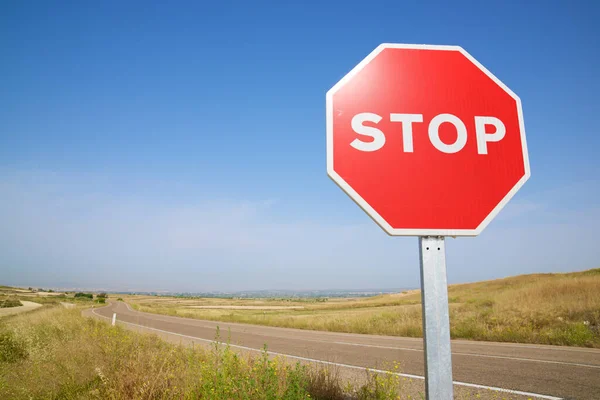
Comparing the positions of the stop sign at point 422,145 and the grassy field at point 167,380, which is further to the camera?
the grassy field at point 167,380

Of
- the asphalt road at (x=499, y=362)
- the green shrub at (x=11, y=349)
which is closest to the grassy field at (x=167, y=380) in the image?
the asphalt road at (x=499, y=362)

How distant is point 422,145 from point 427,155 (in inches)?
1.7

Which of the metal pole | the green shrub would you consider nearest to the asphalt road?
the metal pole

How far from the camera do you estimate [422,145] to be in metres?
1.44

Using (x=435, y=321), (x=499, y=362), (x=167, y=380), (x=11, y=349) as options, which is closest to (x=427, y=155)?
(x=435, y=321)

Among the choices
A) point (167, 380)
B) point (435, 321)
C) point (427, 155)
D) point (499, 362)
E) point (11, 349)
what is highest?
point (427, 155)

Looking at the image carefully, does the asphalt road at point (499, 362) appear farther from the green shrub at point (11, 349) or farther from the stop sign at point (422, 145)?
the green shrub at point (11, 349)

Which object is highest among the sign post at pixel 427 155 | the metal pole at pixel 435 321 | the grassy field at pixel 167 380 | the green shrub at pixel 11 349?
the sign post at pixel 427 155

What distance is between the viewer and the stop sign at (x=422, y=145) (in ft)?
4.59

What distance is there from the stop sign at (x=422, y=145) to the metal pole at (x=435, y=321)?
0.09m

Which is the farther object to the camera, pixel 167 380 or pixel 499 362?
pixel 499 362

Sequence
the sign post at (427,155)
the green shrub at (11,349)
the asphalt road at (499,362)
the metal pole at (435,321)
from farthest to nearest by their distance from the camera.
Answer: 1. the green shrub at (11,349)
2. the asphalt road at (499,362)
3. the sign post at (427,155)
4. the metal pole at (435,321)

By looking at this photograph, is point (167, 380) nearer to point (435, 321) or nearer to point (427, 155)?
point (435, 321)

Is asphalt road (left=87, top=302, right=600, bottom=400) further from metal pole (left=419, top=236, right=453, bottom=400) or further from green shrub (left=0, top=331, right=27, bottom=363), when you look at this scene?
green shrub (left=0, top=331, right=27, bottom=363)
